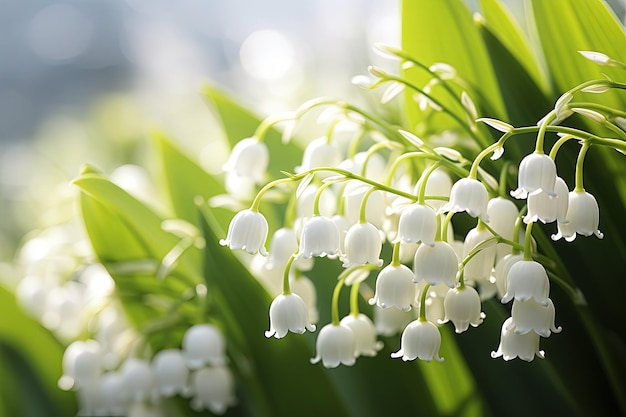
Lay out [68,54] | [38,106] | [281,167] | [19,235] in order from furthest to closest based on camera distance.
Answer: [68,54], [38,106], [19,235], [281,167]

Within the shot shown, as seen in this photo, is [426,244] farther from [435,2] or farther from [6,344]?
[6,344]

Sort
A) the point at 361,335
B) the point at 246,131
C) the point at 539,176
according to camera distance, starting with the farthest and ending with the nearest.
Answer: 1. the point at 246,131
2. the point at 361,335
3. the point at 539,176

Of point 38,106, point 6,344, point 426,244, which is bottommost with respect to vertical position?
point 38,106

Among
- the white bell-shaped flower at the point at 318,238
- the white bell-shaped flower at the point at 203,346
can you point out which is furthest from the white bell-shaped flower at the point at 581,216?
the white bell-shaped flower at the point at 203,346

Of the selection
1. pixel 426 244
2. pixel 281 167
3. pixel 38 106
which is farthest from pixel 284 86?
pixel 38 106

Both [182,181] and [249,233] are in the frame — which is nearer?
[249,233]

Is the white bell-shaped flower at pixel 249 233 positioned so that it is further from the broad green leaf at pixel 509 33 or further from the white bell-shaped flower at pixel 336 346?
the broad green leaf at pixel 509 33

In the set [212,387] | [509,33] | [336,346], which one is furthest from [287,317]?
[509,33]

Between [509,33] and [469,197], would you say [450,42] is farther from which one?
[469,197]
